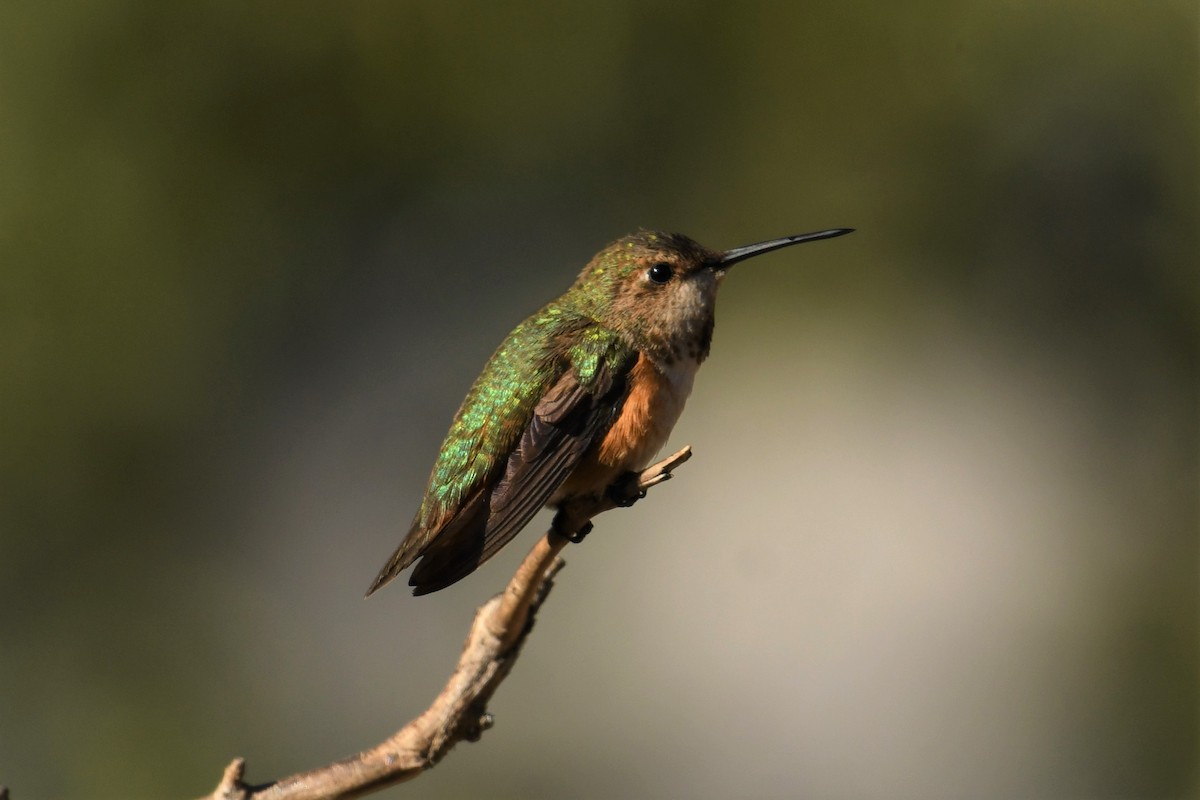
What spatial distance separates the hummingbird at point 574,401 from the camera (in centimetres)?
201

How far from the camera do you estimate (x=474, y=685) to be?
190cm

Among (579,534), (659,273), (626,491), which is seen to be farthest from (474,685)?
(659,273)

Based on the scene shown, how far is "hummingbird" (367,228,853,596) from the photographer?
2.01 metres

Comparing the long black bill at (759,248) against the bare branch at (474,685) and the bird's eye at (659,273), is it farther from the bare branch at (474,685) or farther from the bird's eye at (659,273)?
the bare branch at (474,685)

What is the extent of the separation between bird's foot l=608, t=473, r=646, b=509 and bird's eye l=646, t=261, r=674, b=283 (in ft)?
1.46

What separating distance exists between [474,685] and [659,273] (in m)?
0.91

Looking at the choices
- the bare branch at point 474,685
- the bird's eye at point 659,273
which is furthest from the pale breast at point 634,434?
the bird's eye at point 659,273

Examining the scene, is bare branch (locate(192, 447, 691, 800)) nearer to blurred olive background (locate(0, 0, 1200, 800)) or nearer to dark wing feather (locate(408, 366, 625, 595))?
dark wing feather (locate(408, 366, 625, 595))

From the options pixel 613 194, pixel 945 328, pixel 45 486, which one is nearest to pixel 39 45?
pixel 45 486

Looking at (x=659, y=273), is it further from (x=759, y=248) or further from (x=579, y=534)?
(x=579, y=534)

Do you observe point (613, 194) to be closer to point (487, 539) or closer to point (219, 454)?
point (219, 454)

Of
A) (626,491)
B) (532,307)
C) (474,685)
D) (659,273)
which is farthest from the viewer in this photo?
(532,307)

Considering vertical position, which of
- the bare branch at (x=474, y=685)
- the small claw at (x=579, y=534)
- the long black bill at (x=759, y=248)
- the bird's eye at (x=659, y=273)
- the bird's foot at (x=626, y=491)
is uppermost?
the long black bill at (x=759, y=248)

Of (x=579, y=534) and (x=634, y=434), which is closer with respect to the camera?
(x=579, y=534)
